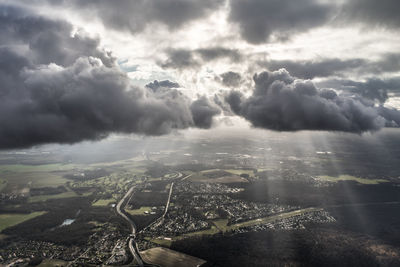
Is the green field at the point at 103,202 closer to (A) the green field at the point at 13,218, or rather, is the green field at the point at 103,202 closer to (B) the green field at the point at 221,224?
(A) the green field at the point at 13,218

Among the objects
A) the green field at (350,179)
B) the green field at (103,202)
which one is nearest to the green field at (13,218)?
the green field at (103,202)

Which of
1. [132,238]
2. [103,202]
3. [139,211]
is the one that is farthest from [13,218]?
[132,238]

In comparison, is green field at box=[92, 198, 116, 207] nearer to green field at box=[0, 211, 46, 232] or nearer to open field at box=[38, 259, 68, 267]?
green field at box=[0, 211, 46, 232]

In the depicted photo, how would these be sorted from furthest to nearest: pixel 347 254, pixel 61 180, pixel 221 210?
pixel 61 180 < pixel 221 210 < pixel 347 254

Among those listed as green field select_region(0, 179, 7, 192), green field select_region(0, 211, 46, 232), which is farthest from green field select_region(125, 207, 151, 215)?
green field select_region(0, 179, 7, 192)

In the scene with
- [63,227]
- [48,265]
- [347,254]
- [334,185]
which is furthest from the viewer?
[334,185]

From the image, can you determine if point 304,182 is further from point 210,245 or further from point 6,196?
point 6,196

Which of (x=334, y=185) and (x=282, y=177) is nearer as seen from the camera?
(x=334, y=185)

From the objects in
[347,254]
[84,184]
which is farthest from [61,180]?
[347,254]
